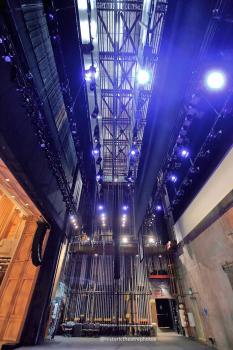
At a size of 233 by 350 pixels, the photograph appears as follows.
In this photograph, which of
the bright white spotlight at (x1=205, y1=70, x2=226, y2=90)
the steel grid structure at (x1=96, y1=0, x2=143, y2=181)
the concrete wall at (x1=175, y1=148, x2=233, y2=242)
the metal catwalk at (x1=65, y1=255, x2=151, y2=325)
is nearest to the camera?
the bright white spotlight at (x1=205, y1=70, x2=226, y2=90)

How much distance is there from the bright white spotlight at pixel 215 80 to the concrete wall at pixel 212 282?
390cm

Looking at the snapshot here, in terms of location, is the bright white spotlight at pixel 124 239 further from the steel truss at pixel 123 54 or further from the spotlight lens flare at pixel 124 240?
the steel truss at pixel 123 54

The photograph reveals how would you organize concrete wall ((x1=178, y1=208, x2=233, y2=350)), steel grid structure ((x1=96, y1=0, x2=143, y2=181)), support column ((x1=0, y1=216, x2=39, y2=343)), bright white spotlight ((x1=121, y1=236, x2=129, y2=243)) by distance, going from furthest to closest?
bright white spotlight ((x1=121, y1=236, x2=129, y2=243))
steel grid structure ((x1=96, y1=0, x2=143, y2=181))
concrete wall ((x1=178, y1=208, x2=233, y2=350))
support column ((x1=0, y1=216, x2=39, y2=343))

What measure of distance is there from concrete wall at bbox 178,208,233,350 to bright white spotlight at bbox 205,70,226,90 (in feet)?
12.8

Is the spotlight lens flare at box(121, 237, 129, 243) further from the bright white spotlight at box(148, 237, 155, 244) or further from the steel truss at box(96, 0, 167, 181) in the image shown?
the steel truss at box(96, 0, 167, 181)

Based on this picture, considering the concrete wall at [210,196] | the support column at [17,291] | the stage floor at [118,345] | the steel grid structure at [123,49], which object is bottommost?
the stage floor at [118,345]

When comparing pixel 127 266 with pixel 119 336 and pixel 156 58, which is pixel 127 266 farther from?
pixel 156 58

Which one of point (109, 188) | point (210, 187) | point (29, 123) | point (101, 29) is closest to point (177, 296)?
point (210, 187)

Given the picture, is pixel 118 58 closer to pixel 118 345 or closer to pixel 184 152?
pixel 184 152

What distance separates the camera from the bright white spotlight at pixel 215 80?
183 inches

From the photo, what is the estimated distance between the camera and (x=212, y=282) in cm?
750

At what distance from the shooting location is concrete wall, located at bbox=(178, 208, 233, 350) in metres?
6.49

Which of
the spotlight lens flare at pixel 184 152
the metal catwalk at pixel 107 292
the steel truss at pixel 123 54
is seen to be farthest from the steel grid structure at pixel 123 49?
the metal catwalk at pixel 107 292

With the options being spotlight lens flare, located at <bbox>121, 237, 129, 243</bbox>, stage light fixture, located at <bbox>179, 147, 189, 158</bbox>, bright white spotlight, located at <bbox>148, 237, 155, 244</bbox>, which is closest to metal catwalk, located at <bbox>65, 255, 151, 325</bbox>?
spotlight lens flare, located at <bbox>121, 237, 129, 243</bbox>
